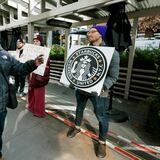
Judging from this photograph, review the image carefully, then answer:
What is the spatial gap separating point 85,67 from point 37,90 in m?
1.55

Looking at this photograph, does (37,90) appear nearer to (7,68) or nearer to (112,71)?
(7,68)

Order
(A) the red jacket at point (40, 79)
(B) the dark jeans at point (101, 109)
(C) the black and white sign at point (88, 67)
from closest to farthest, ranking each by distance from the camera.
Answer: (C) the black and white sign at point (88, 67)
(B) the dark jeans at point (101, 109)
(A) the red jacket at point (40, 79)

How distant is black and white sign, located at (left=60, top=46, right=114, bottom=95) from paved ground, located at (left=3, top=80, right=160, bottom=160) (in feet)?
3.07

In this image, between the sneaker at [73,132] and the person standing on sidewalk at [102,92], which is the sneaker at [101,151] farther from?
the sneaker at [73,132]

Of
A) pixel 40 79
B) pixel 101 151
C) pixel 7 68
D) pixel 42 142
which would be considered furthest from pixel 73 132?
pixel 7 68

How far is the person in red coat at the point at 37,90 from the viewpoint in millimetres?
3262

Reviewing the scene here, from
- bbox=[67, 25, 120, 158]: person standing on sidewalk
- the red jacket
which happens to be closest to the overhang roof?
bbox=[67, 25, 120, 158]: person standing on sidewalk

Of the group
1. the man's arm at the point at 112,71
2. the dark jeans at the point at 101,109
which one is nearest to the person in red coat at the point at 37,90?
the dark jeans at the point at 101,109

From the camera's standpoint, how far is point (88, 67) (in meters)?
2.20

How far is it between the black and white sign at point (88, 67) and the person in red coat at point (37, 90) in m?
0.98

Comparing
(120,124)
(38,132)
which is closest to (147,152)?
(120,124)

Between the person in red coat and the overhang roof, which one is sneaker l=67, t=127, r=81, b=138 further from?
the overhang roof

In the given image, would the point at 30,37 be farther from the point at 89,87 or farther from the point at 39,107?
the point at 89,87

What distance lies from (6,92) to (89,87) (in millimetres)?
942
